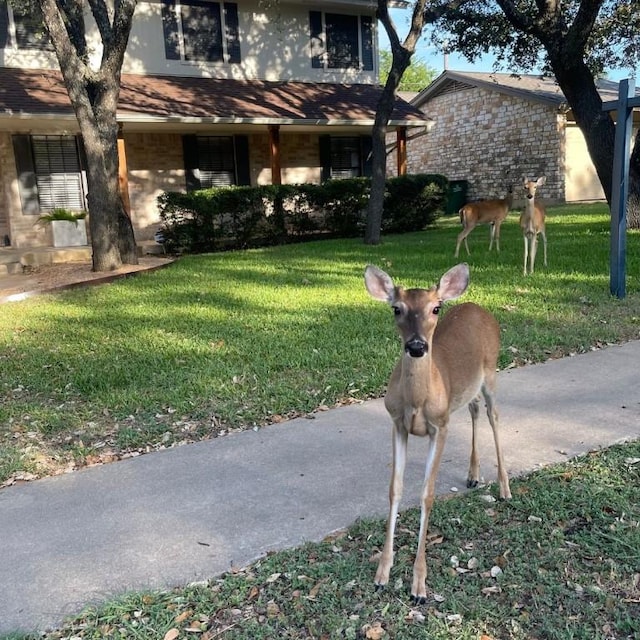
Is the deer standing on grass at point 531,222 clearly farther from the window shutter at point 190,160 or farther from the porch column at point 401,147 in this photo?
the window shutter at point 190,160

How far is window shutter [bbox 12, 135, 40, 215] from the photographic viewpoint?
1522cm

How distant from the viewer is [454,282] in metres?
2.82

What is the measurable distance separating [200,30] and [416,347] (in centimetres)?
1690

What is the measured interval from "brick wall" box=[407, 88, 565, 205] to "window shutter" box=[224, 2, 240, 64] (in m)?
11.0

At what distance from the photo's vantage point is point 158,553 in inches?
122

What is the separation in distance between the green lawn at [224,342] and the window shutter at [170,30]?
26.7 feet

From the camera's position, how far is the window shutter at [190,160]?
1716cm

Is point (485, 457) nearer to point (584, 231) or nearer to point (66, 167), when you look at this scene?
point (584, 231)

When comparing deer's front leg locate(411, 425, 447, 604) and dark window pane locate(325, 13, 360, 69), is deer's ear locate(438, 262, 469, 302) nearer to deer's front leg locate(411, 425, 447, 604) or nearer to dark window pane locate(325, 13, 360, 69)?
deer's front leg locate(411, 425, 447, 604)

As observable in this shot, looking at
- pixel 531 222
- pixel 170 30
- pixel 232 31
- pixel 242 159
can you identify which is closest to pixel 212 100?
pixel 242 159

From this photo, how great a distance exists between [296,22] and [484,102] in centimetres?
1018

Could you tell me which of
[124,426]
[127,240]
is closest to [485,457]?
[124,426]

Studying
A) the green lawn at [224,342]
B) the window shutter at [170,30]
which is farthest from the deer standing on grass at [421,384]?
the window shutter at [170,30]

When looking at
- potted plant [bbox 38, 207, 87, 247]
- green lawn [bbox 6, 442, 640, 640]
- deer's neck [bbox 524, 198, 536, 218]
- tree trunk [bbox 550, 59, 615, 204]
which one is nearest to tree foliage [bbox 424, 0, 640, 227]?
tree trunk [bbox 550, 59, 615, 204]
